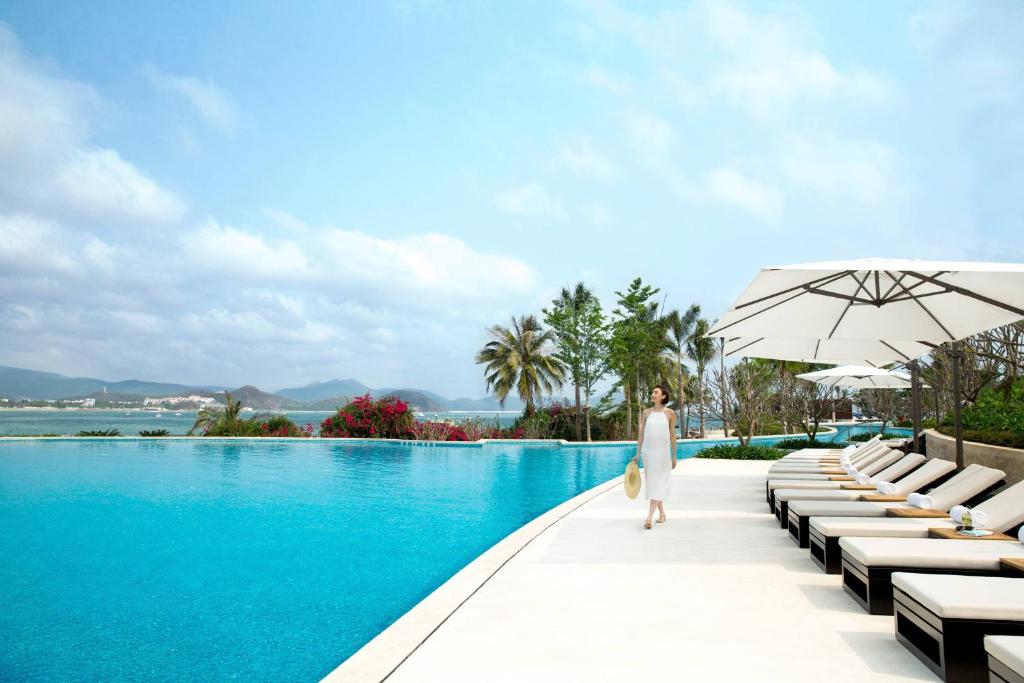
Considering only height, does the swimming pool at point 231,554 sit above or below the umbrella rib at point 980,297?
below

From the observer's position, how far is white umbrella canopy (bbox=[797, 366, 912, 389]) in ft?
50.6

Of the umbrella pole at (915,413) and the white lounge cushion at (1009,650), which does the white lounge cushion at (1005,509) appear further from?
the umbrella pole at (915,413)

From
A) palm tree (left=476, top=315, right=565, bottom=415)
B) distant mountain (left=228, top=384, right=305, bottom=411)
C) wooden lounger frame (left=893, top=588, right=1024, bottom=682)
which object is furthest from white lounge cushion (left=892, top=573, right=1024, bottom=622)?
distant mountain (left=228, top=384, right=305, bottom=411)

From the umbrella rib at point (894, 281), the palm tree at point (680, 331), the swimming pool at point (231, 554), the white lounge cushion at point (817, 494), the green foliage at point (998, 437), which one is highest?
the palm tree at point (680, 331)

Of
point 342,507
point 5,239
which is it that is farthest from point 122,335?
point 342,507

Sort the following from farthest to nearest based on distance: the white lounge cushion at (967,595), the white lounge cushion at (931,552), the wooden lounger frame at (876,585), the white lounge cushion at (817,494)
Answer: the white lounge cushion at (817,494), the wooden lounger frame at (876,585), the white lounge cushion at (931,552), the white lounge cushion at (967,595)

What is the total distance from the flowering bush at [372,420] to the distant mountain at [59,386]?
385 feet

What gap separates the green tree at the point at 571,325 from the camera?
2858cm

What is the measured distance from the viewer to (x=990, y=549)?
13.4 feet

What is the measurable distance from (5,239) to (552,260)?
117 ft

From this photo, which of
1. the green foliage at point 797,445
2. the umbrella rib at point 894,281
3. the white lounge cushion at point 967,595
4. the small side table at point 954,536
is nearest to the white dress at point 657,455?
the umbrella rib at point 894,281

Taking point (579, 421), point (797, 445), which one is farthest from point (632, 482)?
point (579, 421)

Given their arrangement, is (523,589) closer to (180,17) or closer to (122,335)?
(180,17)

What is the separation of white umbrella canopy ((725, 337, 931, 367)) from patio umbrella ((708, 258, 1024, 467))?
1.12 meters
